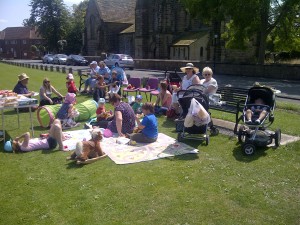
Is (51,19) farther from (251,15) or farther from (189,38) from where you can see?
(251,15)

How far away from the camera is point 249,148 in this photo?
734 centimetres

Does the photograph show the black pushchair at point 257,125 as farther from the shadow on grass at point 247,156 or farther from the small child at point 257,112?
the shadow on grass at point 247,156

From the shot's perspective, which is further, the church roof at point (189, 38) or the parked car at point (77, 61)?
the parked car at point (77, 61)

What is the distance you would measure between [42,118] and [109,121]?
90.4 inches

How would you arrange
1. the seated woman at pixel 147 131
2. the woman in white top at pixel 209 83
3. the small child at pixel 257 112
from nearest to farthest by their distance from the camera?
the small child at pixel 257 112 → the seated woman at pixel 147 131 → the woman in white top at pixel 209 83

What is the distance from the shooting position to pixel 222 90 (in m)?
11.5

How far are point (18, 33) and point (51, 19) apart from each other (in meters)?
38.7

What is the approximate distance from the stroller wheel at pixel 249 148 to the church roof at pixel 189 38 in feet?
125

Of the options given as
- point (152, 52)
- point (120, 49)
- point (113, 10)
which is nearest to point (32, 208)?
point (152, 52)

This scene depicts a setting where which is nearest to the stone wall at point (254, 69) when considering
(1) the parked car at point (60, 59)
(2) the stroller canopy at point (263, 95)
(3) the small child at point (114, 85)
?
(3) the small child at point (114, 85)

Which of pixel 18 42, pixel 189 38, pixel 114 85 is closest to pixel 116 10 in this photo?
pixel 189 38

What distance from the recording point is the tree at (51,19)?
80.8m

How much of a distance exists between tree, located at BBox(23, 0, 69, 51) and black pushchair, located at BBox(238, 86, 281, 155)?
78.6 meters

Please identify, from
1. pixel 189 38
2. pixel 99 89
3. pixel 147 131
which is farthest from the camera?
pixel 189 38
